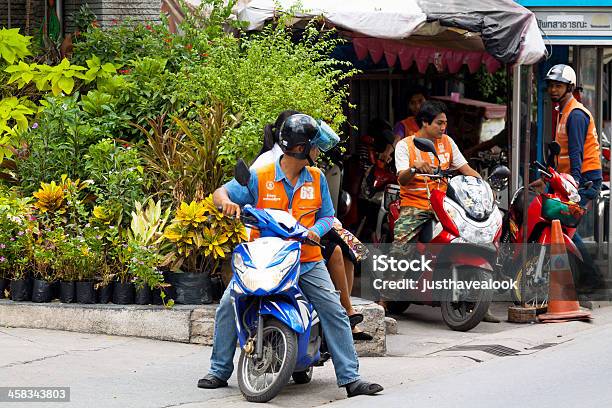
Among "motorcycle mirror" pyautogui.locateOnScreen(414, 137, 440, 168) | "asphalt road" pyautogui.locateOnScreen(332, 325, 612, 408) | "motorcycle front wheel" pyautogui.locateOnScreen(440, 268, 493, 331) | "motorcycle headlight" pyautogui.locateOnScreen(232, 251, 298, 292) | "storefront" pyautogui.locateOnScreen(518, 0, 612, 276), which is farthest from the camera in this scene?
"storefront" pyautogui.locateOnScreen(518, 0, 612, 276)

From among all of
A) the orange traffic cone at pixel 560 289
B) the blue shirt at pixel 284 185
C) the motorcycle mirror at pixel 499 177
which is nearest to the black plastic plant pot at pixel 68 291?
the blue shirt at pixel 284 185

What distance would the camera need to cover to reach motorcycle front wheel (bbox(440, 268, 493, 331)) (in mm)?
9820

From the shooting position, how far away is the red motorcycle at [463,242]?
9836mm

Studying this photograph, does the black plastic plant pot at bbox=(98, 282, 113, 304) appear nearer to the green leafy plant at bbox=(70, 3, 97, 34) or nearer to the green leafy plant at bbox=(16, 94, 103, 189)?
the green leafy plant at bbox=(16, 94, 103, 189)

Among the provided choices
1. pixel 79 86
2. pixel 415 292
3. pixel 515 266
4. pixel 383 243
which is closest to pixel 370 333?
pixel 415 292

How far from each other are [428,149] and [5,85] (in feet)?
13.2

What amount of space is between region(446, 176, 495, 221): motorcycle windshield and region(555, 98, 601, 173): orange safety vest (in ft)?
6.09

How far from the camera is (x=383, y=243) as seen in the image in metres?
12.1

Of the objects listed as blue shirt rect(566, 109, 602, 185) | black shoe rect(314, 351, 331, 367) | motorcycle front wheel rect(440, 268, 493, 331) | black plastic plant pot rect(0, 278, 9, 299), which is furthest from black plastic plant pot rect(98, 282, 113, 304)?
blue shirt rect(566, 109, 602, 185)

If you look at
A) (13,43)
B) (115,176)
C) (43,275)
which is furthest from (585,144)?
(13,43)

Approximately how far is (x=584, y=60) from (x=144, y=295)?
6.80 metres

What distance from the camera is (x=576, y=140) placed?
11383mm

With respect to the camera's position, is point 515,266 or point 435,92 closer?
point 515,266

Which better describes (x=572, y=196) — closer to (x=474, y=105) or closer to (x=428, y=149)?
(x=428, y=149)
